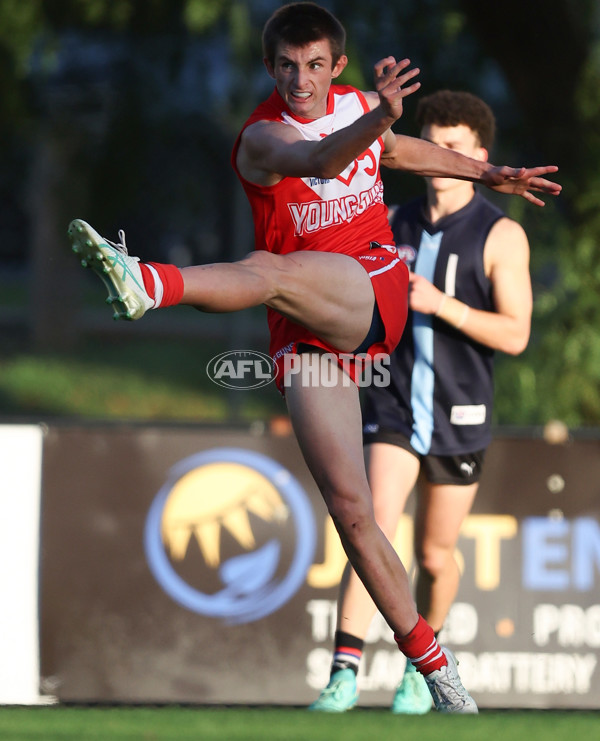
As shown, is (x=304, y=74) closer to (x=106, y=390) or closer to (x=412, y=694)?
(x=412, y=694)

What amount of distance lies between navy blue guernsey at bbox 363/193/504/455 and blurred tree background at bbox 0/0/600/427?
2.24 meters

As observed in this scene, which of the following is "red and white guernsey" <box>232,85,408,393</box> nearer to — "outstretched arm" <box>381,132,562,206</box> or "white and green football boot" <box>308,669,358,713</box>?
"outstretched arm" <box>381,132,562,206</box>

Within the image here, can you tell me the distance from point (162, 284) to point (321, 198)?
761 millimetres

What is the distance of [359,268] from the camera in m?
3.73

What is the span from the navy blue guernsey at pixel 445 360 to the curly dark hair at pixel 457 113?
1.11 feet

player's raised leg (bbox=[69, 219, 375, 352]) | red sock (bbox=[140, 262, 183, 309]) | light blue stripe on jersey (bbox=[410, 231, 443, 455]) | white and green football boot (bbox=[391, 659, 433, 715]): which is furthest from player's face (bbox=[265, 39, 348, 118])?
white and green football boot (bbox=[391, 659, 433, 715])

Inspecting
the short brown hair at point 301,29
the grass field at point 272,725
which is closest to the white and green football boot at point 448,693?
the grass field at point 272,725

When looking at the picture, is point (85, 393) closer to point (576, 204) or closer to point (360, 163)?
point (576, 204)

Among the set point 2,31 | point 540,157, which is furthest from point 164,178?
point 540,157

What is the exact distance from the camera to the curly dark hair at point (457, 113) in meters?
4.70

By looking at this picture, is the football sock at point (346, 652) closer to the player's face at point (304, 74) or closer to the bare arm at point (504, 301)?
the bare arm at point (504, 301)

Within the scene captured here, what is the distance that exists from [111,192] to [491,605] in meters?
4.38

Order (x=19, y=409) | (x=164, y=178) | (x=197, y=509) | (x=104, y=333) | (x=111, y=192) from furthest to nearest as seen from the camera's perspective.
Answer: (x=104, y=333) → (x=19, y=409) → (x=164, y=178) → (x=111, y=192) → (x=197, y=509)

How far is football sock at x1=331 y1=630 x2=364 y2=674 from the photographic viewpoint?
435 centimetres
